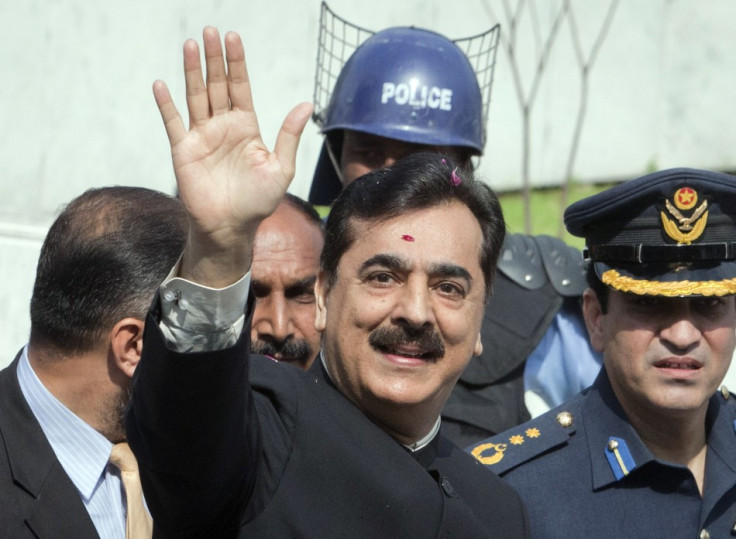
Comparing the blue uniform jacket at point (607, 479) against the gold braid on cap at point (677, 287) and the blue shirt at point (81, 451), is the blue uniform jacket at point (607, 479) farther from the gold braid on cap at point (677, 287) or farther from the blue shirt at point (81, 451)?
the blue shirt at point (81, 451)

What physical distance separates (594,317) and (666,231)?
0.30m

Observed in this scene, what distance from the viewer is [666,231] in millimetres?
3229

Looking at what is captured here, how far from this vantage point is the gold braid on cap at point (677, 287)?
308cm

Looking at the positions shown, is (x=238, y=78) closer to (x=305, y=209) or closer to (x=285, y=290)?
(x=285, y=290)

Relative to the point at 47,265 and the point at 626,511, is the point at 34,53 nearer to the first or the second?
the point at 47,265

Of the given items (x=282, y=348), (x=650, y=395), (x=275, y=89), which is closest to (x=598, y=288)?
(x=650, y=395)

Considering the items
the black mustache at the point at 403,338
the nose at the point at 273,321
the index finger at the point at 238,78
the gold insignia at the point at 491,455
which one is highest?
the index finger at the point at 238,78

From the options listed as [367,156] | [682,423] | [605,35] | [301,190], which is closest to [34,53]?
[301,190]

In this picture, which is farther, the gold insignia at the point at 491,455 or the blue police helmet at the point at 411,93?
the blue police helmet at the point at 411,93

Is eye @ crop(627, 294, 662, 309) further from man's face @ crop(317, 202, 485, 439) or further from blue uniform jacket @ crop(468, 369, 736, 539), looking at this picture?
man's face @ crop(317, 202, 485, 439)

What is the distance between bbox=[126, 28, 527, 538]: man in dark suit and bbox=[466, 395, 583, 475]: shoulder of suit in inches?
15.2

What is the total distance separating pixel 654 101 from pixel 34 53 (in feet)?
12.2

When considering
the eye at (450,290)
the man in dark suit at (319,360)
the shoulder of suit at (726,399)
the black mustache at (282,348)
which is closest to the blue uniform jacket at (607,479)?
the shoulder of suit at (726,399)

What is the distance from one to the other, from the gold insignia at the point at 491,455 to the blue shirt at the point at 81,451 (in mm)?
966
